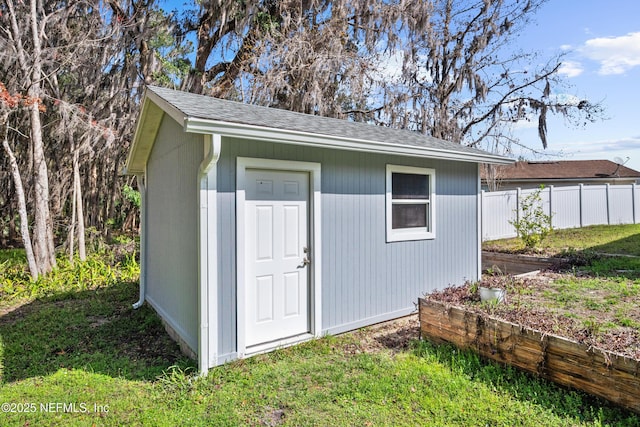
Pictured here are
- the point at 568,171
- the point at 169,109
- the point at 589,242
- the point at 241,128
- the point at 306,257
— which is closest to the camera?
the point at 241,128

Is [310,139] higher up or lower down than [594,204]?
higher up

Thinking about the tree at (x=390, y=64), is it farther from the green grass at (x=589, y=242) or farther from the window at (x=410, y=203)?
the window at (x=410, y=203)

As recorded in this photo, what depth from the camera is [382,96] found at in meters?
12.8

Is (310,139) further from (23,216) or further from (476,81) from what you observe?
(476,81)

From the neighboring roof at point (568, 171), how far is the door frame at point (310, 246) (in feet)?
58.3

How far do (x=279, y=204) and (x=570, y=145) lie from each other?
14015mm

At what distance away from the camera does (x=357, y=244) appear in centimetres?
486

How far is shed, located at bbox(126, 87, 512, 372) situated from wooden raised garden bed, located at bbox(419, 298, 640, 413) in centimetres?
122

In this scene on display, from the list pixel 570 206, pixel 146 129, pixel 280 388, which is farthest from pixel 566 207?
pixel 146 129

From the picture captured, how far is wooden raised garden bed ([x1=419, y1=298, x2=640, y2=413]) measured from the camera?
2.70 m

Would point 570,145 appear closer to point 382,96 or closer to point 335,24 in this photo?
point 382,96

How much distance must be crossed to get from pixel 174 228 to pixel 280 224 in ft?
4.81

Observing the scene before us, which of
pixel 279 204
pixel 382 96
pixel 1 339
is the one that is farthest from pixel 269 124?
pixel 382 96

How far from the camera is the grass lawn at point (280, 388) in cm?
283
